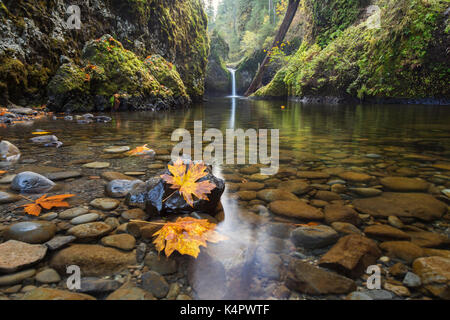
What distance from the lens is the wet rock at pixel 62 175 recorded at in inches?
77.3

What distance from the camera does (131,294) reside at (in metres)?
0.86

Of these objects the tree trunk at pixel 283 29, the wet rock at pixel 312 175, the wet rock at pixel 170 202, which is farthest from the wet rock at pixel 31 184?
the tree trunk at pixel 283 29

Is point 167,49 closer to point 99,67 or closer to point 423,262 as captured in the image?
point 99,67

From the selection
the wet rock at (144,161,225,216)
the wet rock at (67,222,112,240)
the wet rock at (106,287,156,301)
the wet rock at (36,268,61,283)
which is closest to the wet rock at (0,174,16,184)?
the wet rock at (67,222,112,240)

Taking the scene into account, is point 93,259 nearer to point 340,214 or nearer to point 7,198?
point 7,198

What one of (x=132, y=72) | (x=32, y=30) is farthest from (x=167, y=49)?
(x=32, y=30)

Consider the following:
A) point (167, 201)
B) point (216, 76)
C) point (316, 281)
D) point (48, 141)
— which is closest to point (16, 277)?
point (167, 201)

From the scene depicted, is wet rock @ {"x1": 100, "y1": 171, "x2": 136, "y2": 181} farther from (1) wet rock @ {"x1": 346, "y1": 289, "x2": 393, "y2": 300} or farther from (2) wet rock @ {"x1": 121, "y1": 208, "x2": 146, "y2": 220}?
(1) wet rock @ {"x1": 346, "y1": 289, "x2": 393, "y2": 300}

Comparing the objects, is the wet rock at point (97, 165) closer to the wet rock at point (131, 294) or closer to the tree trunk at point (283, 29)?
the wet rock at point (131, 294)

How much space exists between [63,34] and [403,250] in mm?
10271

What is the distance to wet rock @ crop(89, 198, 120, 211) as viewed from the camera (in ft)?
4.91

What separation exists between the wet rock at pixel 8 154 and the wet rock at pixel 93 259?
189cm

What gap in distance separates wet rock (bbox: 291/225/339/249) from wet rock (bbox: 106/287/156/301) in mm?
711

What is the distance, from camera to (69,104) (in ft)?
24.3
